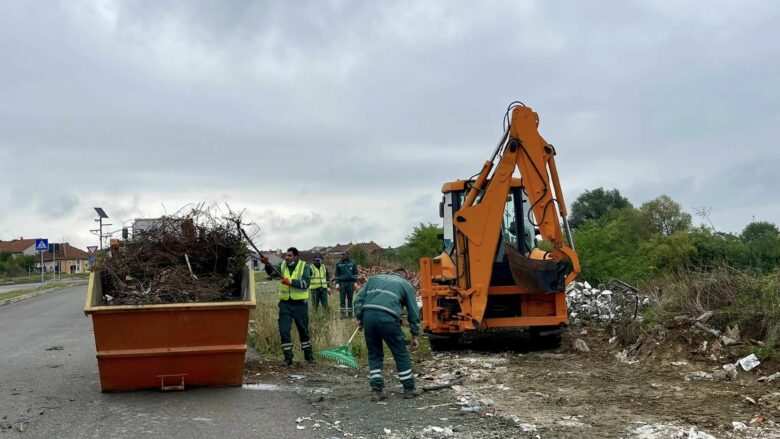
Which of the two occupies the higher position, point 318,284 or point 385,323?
point 318,284

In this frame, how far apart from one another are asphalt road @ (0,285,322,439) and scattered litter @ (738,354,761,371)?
4.59 meters

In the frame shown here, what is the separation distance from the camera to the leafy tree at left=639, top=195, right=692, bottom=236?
33.2 metres

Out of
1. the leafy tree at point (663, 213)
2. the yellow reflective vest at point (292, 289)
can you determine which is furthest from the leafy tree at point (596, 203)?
the yellow reflective vest at point (292, 289)

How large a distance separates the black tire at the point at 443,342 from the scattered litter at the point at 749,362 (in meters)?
4.00

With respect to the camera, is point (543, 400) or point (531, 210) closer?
point (543, 400)

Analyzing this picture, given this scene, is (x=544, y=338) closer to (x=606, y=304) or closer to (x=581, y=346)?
(x=581, y=346)

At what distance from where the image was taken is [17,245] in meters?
109

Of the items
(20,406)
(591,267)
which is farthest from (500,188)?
(591,267)

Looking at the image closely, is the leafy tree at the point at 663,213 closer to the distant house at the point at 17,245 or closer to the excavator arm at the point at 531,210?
the excavator arm at the point at 531,210

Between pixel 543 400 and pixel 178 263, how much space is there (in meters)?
4.63

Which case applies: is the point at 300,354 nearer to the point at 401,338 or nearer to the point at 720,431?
the point at 401,338

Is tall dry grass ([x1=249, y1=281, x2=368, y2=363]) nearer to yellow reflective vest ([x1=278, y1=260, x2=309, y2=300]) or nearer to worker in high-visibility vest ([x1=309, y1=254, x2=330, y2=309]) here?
yellow reflective vest ([x1=278, y1=260, x2=309, y2=300])

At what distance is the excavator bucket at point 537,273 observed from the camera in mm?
9586

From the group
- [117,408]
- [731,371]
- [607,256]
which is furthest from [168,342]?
[607,256]
